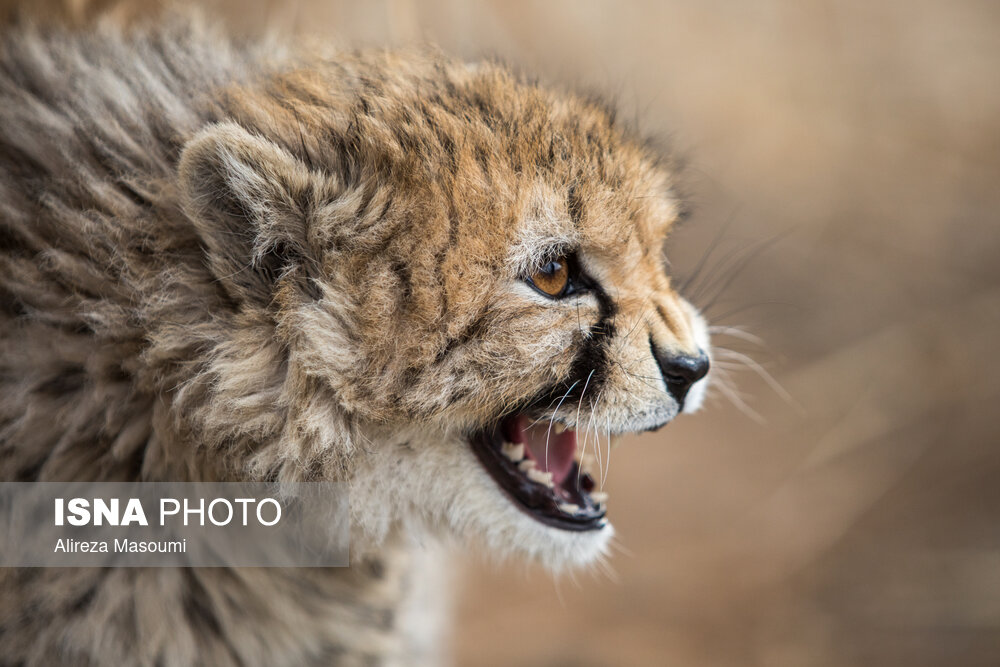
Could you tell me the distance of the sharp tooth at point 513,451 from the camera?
2.21 meters

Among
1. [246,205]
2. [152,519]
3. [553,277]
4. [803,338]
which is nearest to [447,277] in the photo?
[553,277]

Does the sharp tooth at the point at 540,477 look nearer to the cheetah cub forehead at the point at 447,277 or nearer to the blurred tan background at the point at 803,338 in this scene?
the cheetah cub forehead at the point at 447,277

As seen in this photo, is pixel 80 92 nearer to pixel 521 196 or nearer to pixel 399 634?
pixel 521 196

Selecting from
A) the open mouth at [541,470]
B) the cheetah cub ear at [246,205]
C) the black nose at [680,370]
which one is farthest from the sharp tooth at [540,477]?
the cheetah cub ear at [246,205]

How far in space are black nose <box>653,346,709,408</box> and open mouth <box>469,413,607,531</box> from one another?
0.30m

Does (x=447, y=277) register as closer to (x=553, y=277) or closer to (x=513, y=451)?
(x=553, y=277)

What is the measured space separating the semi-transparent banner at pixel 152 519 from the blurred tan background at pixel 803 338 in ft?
5.64

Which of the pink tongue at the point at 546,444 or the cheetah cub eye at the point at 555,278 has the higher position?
the cheetah cub eye at the point at 555,278

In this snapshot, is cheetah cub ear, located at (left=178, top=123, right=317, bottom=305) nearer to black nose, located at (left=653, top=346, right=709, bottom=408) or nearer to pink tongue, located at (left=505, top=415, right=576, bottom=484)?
pink tongue, located at (left=505, top=415, right=576, bottom=484)

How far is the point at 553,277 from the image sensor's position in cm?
208

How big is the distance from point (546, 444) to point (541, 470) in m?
0.08

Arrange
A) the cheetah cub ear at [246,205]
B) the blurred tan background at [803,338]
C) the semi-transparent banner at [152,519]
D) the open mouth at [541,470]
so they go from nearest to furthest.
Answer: the cheetah cub ear at [246,205], the semi-transparent banner at [152,519], the open mouth at [541,470], the blurred tan background at [803,338]

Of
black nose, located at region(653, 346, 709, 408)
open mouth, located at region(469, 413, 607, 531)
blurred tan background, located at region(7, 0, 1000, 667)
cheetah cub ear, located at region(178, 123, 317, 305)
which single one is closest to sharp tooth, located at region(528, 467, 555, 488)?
open mouth, located at region(469, 413, 607, 531)

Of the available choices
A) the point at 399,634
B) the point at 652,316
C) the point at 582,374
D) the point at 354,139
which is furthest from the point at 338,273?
the point at 399,634
